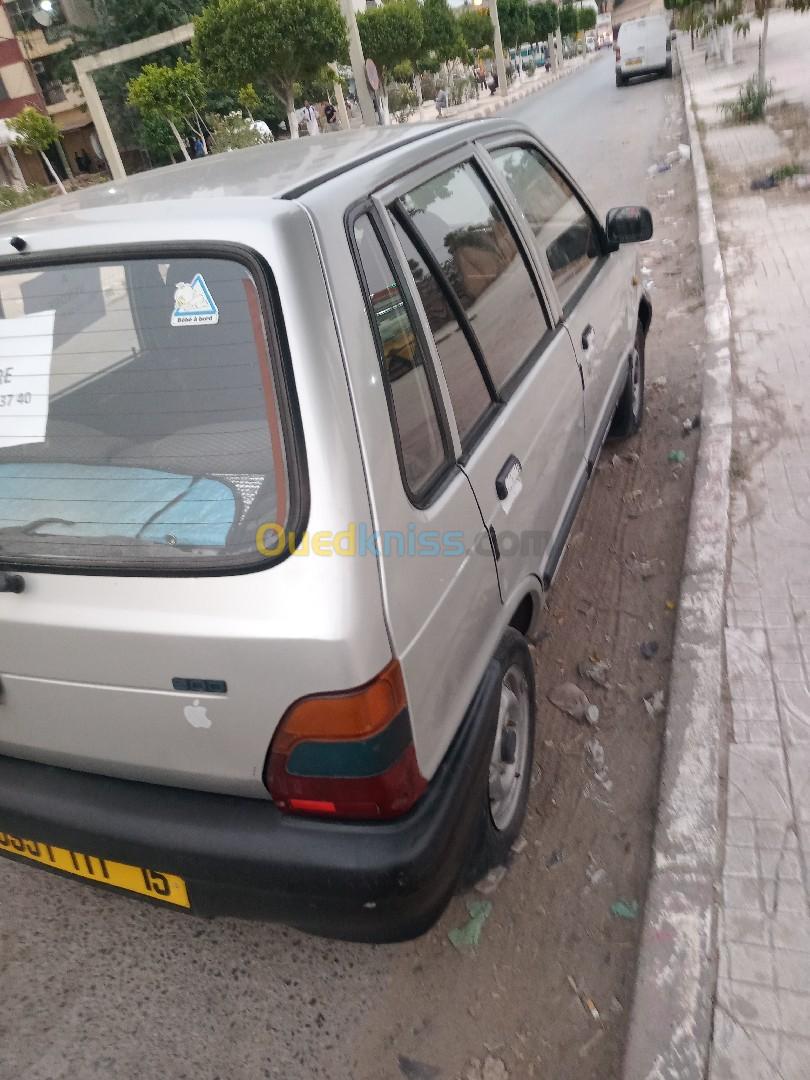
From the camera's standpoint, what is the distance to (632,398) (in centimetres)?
443

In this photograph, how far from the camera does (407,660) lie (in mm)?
1572

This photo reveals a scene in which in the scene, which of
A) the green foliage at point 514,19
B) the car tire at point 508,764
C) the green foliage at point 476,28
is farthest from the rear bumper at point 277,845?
the green foliage at point 514,19

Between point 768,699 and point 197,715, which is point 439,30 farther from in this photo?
point 197,715

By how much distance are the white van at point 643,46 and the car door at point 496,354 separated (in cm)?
2887

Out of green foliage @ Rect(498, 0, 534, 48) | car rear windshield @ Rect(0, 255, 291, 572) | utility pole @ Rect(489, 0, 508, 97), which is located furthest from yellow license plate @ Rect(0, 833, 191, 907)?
green foliage @ Rect(498, 0, 534, 48)

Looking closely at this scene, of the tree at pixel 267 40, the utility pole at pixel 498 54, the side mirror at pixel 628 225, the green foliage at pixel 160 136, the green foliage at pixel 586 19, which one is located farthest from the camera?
the green foliage at pixel 586 19

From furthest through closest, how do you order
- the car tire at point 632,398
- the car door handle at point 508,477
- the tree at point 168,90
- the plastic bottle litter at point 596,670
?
the tree at point 168,90
the car tire at point 632,398
the plastic bottle litter at point 596,670
the car door handle at point 508,477

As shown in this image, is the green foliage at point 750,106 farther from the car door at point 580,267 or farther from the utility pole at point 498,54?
the utility pole at point 498,54

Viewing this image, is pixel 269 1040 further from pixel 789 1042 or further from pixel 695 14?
pixel 695 14

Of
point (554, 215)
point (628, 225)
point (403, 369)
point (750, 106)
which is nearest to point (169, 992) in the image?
point (403, 369)

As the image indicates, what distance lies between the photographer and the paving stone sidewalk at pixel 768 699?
73.3 inches

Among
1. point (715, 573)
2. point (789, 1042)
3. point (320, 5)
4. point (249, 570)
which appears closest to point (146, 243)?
point (249, 570)

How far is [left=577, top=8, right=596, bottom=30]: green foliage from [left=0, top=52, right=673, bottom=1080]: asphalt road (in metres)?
76.6

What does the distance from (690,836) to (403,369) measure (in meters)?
1.59
